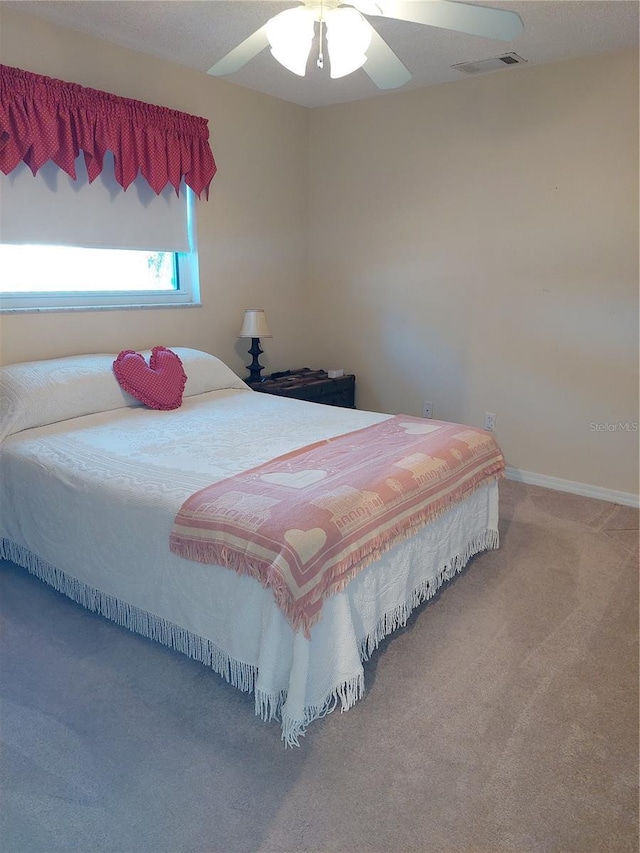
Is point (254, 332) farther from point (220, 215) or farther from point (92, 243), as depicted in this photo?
point (92, 243)

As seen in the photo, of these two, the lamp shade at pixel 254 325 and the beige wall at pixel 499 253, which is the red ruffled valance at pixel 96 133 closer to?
the lamp shade at pixel 254 325

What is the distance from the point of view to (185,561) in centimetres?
183

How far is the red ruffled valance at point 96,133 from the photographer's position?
2602 millimetres

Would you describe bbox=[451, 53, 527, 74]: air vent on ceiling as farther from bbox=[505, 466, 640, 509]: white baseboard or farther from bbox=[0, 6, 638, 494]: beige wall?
bbox=[505, 466, 640, 509]: white baseboard

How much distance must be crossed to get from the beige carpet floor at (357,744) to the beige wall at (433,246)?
58.7 inches

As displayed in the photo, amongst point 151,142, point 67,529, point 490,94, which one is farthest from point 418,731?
point 490,94

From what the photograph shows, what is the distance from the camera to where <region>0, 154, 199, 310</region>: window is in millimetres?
2797

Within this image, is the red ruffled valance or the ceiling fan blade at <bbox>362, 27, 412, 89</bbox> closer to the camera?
the ceiling fan blade at <bbox>362, 27, 412, 89</bbox>

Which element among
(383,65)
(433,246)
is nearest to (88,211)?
(383,65)

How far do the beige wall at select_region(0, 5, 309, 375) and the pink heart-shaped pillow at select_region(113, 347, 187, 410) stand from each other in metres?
0.36

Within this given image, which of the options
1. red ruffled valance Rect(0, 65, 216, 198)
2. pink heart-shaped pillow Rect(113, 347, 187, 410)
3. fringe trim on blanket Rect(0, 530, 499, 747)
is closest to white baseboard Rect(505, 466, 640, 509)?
fringe trim on blanket Rect(0, 530, 499, 747)

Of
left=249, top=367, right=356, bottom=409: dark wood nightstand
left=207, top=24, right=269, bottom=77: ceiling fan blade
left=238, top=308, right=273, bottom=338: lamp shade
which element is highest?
left=207, top=24, right=269, bottom=77: ceiling fan blade

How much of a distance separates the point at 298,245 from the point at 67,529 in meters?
2.89

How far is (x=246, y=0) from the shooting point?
8.18ft
